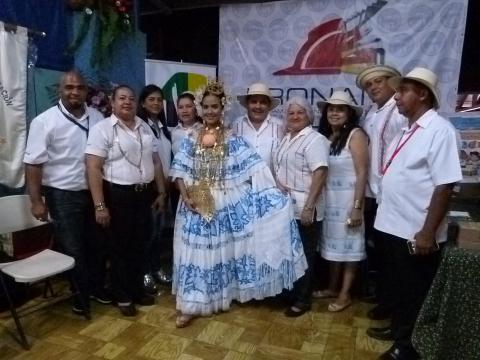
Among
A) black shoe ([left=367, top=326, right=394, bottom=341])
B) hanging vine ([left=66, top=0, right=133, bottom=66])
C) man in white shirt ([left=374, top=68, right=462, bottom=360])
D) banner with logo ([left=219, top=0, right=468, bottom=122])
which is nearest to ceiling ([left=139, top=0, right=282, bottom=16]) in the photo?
banner with logo ([left=219, top=0, right=468, bottom=122])

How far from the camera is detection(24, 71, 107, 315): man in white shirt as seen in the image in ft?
7.42

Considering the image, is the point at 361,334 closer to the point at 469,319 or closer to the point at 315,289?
the point at 315,289

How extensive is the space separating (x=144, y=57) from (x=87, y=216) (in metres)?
1.90

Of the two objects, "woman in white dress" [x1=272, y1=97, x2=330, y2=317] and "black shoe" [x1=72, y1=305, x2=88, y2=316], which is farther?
"black shoe" [x1=72, y1=305, x2=88, y2=316]

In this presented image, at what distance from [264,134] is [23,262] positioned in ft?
5.74

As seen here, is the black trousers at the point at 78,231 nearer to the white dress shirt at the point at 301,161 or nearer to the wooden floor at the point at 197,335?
the wooden floor at the point at 197,335

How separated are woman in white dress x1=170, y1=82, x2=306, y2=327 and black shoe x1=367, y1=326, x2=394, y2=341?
1.77ft

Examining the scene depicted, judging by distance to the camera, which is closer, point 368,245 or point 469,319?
point 469,319

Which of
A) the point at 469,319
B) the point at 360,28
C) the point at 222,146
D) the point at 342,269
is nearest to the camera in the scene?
the point at 469,319

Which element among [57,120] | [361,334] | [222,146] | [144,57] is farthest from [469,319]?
[144,57]

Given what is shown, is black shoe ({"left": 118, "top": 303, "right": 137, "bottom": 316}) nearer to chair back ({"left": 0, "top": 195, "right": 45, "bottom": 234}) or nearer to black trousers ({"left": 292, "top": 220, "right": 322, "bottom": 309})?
chair back ({"left": 0, "top": 195, "right": 45, "bottom": 234})

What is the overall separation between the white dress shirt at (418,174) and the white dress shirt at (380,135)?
54 cm

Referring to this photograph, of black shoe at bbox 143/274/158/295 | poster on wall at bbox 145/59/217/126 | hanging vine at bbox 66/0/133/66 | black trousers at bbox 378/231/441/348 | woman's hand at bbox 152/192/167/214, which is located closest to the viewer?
black trousers at bbox 378/231/441/348

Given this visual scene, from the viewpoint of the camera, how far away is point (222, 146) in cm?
246
